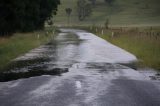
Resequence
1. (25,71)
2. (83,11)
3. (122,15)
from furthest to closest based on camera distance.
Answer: (83,11) → (122,15) → (25,71)

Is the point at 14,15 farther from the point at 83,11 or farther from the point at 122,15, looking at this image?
the point at 83,11

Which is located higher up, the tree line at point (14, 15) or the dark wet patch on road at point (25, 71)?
the tree line at point (14, 15)

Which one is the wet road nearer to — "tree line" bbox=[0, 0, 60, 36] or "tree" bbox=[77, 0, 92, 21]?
"tree line" bbox=[0, 0, 60, 36]

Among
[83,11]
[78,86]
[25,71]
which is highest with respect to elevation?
[78,86]

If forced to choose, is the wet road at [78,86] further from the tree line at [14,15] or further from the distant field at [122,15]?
the distant field at [122,15]

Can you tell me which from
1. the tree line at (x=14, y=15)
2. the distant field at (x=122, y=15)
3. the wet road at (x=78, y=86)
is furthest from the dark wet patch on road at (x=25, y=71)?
the distant field at (x=122, y=15)

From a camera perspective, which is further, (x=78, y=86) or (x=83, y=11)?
(x=83, y=11)

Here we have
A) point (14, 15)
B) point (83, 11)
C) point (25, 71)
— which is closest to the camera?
point (25, 71)

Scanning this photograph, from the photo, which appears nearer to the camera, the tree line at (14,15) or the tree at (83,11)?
the tree line at (14,15)

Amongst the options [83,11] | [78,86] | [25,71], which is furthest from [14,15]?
[83,11]

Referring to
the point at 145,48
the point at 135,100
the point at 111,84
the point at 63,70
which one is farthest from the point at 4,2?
the point at 135,100

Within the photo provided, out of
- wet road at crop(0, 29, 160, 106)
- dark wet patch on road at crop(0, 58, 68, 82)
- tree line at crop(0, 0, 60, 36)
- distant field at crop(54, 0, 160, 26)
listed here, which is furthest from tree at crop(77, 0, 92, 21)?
wet road at crop(0, 29, 160, 106)

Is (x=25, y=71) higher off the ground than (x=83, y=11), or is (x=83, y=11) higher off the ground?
(x=25, y=71)

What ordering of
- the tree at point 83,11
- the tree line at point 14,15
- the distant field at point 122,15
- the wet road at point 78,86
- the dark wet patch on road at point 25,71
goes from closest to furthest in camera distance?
the wet road at point 78,86 → the dark wet patch on road at point 25,71 → the tree line at point 14,15 → the distant field at point 122,15 → the tree at point 83,11
